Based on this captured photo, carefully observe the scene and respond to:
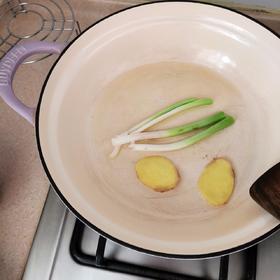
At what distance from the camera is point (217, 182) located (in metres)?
0.60

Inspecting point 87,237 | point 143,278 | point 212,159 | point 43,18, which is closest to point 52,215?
point 87,237

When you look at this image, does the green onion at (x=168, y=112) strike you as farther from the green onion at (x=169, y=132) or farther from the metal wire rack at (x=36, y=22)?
the metal wire rack at (x=36, y=22)

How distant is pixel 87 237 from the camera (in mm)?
597

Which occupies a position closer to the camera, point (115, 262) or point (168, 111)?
point (115, 262)

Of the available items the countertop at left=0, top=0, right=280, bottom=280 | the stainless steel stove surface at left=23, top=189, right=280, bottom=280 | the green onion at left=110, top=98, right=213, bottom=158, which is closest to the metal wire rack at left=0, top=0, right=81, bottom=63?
the countertop at left=0, top=0, right=280, bottom=280

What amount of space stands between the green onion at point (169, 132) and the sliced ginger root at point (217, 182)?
7cm

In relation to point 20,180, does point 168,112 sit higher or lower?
higher

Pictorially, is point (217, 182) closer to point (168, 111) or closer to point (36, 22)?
point (168, 111)

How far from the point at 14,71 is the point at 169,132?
0.28 metres

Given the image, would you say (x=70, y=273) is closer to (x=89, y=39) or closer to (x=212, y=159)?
(x=212, y=159)

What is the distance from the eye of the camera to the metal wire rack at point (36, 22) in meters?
0.86

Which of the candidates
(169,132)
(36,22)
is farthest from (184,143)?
(36,22)

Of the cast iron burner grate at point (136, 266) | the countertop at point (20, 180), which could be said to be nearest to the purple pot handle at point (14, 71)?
the countertop at point (20, 180)

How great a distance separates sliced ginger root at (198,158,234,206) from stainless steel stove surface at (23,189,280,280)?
9 centimetres
